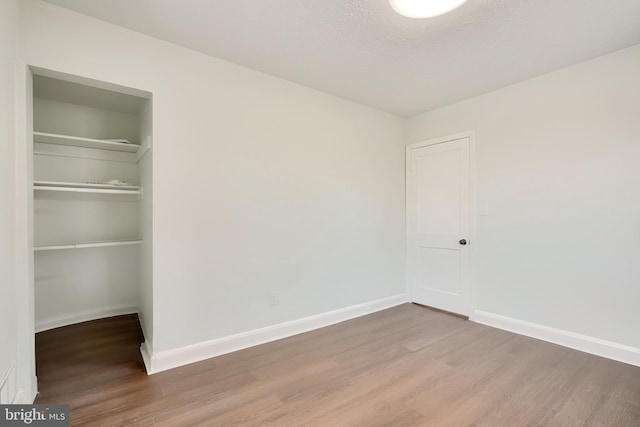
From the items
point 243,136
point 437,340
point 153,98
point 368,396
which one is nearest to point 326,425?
point 368,396

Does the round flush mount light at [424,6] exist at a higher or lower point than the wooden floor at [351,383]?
higher

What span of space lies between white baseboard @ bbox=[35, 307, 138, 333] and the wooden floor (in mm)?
166

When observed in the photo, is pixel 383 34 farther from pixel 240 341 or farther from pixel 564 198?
pixel 240 341

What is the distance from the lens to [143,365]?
2.36 m

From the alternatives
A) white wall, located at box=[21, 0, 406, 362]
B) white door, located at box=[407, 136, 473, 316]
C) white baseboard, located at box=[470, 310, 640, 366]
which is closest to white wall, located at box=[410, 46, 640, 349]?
white baseboard, located at box=[470, 310, 640, 366]

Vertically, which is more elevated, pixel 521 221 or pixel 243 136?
pixel 243 136

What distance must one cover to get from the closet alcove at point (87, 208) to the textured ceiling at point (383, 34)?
4.02 feet

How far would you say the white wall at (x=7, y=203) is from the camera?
1.51m

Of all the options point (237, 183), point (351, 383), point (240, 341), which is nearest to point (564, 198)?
point (351, 383)

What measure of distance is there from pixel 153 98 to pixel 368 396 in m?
2.64

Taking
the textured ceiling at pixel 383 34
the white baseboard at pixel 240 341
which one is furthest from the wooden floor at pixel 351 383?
the textured ceiling at pixel 383 34

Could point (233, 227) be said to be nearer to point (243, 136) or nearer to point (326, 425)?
point (243, 136)

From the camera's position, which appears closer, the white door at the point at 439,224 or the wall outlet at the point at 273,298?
the wall outlet at the point at 273,298

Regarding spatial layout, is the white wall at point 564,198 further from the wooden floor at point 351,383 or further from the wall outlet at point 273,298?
the wall outlet at point 273,298
